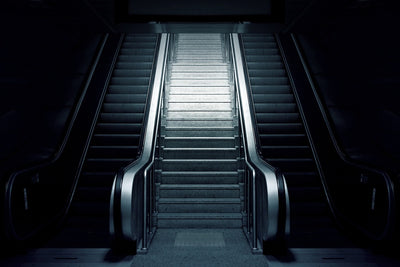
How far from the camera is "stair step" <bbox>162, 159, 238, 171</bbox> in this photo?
6734mm

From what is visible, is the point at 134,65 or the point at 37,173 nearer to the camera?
the point at 37,173

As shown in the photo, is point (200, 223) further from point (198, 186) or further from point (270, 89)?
point (270, 89)

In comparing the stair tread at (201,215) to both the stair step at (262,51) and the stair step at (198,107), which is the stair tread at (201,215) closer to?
the stair step at (198,107)

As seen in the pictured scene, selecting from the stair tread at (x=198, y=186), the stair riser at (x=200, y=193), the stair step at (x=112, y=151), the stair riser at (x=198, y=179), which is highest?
the stair step at (x=112, y=151)

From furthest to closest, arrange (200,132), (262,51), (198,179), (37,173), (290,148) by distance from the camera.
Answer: (262,51) < (200,132) < (290,148) < (198,179) < (37,173)

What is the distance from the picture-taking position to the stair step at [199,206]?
598 cm

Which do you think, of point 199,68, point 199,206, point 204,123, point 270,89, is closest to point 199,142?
point 204,123

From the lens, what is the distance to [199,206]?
603cm

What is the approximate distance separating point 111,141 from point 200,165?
147 centimetres

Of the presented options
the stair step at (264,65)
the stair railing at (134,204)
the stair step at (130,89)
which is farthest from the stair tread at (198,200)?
the stair step at (264,65)

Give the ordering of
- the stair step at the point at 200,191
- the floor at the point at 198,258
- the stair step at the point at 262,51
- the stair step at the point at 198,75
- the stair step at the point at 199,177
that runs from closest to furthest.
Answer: the floor at the point at 198,258
the stair step at the point at 200,191
the stair step at the point at 199,177
the stair step at the point at 262,51
the stair step at the point at 198,75

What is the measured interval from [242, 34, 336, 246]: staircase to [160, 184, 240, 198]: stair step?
74 centimetres

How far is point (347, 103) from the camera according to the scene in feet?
23.8

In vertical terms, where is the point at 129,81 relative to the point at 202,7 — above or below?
below
